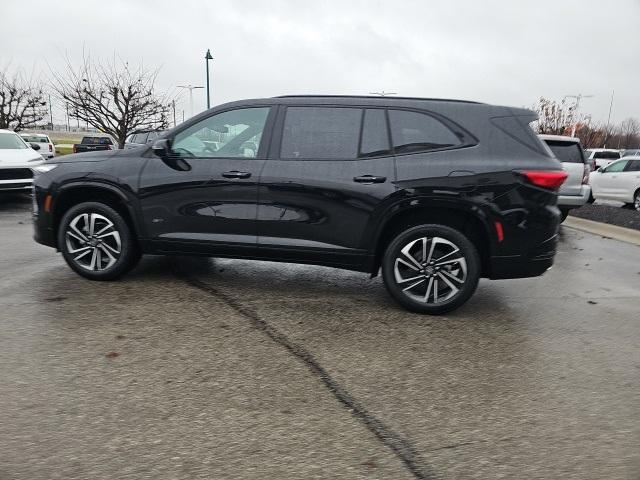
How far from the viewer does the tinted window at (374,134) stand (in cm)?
449

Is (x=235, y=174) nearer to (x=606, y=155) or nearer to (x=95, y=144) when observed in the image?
(x=95, y=144)

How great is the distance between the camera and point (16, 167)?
10.6 metres

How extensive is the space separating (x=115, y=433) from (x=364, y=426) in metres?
1.26

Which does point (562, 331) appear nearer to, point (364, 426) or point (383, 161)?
point (383, 161)

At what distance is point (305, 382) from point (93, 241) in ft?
9.60

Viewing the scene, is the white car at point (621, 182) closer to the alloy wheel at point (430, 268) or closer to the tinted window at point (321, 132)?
the alloy wheel at point (430, 268)

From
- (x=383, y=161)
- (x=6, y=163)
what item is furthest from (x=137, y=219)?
(x=6, y=163)

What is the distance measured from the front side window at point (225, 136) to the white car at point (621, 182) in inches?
505

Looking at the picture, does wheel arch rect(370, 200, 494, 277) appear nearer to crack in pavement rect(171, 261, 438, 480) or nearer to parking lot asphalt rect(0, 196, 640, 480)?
parking lot asphalt rect(0, 196, 640, 480)

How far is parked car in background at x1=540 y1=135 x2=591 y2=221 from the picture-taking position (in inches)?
366

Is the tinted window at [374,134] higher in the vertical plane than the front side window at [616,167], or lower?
higher

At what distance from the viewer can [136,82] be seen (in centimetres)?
2738

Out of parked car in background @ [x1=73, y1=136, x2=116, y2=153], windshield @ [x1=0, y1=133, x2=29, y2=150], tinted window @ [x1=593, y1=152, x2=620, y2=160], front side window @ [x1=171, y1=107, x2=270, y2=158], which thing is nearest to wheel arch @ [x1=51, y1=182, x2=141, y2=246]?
front side window @ [x1=171, y1=107, x2=270, y2=158]

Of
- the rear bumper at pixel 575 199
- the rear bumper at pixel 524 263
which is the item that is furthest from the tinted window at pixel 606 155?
the rear bumper at pixel 524 263
